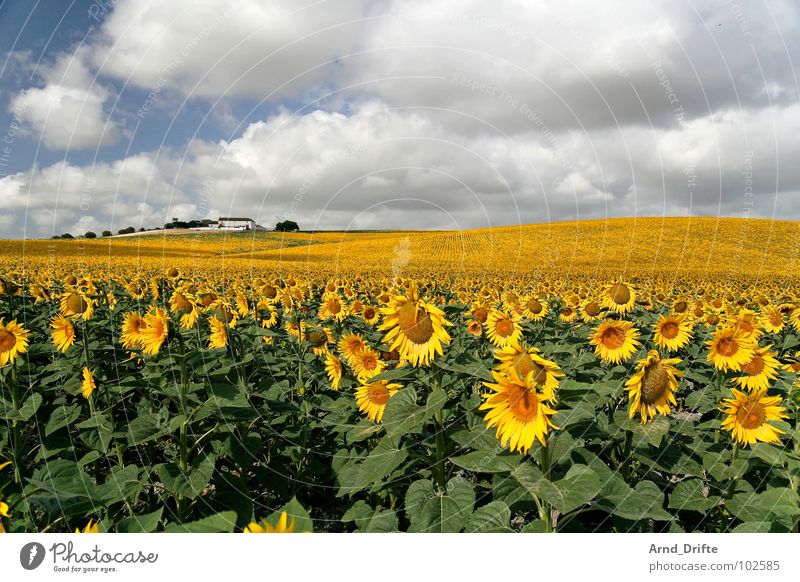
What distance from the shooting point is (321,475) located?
4758 mm

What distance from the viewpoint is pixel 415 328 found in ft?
9.32

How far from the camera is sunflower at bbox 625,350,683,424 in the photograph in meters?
3.01

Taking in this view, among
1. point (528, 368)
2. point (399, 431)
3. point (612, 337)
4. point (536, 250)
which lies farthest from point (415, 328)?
point (536, 250)

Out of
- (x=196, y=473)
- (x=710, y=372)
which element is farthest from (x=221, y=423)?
(x=710, y=372)

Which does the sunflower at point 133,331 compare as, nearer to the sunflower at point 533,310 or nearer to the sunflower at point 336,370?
the sunflower at point 336,370

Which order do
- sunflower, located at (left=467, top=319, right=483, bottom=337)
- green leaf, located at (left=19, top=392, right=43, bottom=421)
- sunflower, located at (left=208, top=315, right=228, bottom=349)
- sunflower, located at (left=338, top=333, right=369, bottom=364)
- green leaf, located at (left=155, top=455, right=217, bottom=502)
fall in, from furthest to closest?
1. sunflower, located at (left=467, top=319, right=483, bottom=337)
2. sunflower, located at (left=208, top=315, right=228, bottom=349)
3. sunflower, located at (left=338, top=333, right=369, bottom=364)
4. green leaf, located at (left=19, top=392, right=43, bottom=421)
5. green leaf, located at (left=155, top=455, right=217, bottom=502)

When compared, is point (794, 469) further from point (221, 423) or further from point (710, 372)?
point (221, 423)

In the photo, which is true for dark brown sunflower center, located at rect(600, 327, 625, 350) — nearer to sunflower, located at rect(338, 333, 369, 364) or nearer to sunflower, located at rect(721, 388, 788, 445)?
sunflower, located at rect(721, 388, 788, 445)

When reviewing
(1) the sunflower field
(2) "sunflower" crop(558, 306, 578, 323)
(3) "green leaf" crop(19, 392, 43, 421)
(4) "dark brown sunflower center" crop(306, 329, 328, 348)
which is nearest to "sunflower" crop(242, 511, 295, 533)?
(1) the sunflower field

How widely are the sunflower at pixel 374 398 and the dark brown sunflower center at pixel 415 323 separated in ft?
3.04

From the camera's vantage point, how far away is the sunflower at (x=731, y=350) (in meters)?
4.22

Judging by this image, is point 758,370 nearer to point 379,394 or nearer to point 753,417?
point 753,417
